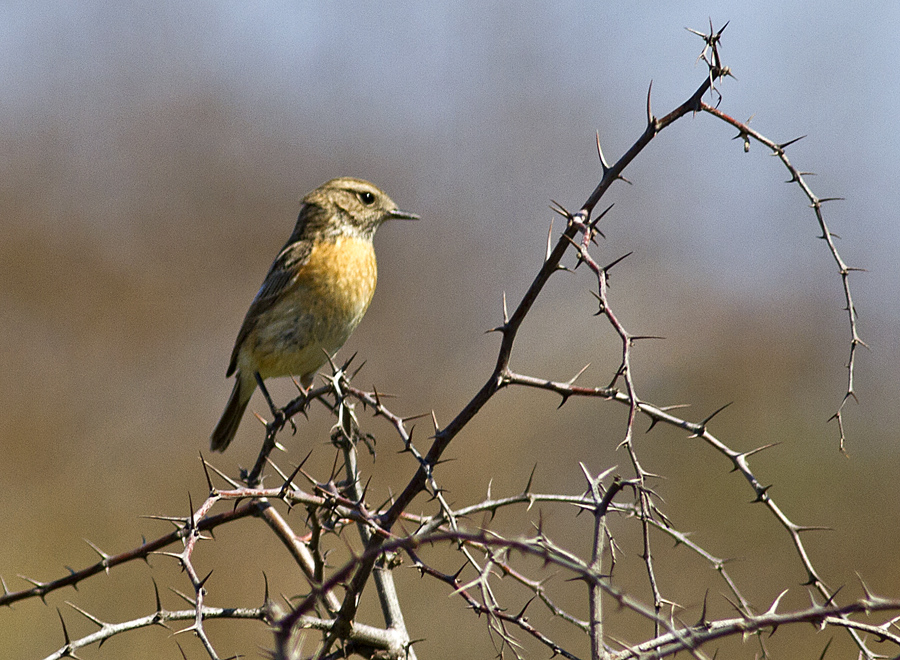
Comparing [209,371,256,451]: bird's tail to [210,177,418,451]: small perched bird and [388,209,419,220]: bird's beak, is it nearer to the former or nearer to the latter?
[210,177,418,451]: small perched bird

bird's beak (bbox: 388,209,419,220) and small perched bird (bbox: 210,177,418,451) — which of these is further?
bird's beak (bbox: 388,209,419,220)

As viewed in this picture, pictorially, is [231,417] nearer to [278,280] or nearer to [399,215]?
[278,280]

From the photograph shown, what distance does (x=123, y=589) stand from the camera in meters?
7.33

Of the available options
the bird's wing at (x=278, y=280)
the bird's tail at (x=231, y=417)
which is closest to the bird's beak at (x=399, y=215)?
the bird's wing at (x=278, y=280)

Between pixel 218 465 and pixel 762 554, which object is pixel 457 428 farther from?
pixel 218 465

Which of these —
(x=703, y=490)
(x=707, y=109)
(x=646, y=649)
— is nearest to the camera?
(x=646, y=649)

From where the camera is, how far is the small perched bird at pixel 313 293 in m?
5.23

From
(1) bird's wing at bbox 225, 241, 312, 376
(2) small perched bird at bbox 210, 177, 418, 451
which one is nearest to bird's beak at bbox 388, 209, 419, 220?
(2) small perched bird at bbox 210, 177, 418, 451

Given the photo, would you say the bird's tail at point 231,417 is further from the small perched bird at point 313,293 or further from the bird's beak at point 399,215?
the bird's beak at point 399,215

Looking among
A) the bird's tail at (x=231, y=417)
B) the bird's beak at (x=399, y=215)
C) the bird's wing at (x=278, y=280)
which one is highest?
the bird's beak at (x=399, y=215)

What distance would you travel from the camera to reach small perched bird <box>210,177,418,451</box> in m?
5.23

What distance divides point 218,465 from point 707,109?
23.5ft

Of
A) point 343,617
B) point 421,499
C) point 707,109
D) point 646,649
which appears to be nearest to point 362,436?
point 343,617

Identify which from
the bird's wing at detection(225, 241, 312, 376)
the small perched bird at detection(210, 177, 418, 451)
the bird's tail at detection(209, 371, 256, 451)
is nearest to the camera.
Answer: the small perched bird at detection(210, 177, 418, 451)
